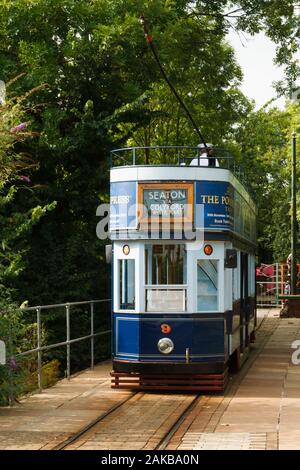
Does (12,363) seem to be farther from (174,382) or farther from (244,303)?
(244,303)

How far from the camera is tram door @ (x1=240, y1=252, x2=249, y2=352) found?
20.6 m

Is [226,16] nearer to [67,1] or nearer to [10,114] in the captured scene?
[67,1]

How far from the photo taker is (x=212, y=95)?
3453 cm

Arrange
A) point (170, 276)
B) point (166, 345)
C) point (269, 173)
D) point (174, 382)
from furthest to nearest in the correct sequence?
1. point (269, 173)
2. point (170, 276)
3. point (174, 382)
4. point (166, 345)

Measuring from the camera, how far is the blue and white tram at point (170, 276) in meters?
16.2

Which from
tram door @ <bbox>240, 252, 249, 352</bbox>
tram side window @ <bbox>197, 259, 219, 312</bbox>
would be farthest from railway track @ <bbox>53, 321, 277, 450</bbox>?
tram door @ <bbox>240, 252, 249, 352</bbox>

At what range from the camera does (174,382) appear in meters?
16.3

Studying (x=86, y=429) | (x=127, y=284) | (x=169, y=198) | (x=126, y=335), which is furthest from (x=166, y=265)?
(x=86, y=429)

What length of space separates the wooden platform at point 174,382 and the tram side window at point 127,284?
42.4 inches

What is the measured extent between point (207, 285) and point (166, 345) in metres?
1.18

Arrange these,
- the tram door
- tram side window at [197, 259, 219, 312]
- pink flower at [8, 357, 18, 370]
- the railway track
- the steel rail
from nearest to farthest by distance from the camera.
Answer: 1. the steel rail
2. the railway track
3. pink flower at [8, 357, 18, 370]
4. tram side window at [197, 259, 219, 312]
5. the tram door

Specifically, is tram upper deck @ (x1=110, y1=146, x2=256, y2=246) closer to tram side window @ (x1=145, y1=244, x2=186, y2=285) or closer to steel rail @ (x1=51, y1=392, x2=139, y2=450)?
tram side window @ (x1=145, y1=244, x2=186, y2=285)

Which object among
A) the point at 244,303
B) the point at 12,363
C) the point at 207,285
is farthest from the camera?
the point at 244,303

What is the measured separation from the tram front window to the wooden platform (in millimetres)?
1028
